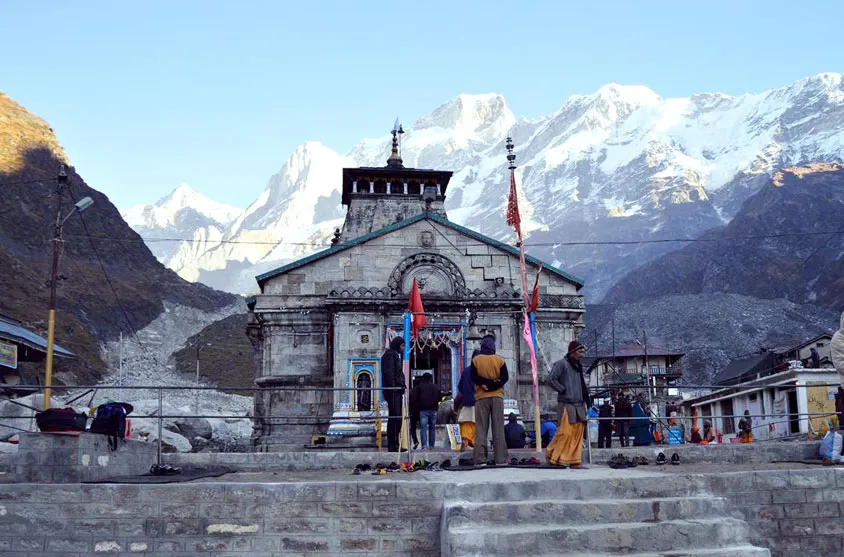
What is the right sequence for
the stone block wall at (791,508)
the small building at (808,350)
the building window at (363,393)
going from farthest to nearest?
the small building at (808,350)
the building window at (363,393)
the stone block wall at (791,508)

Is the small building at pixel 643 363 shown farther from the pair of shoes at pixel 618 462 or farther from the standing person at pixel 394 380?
the pair of shoes at pixel 618 462

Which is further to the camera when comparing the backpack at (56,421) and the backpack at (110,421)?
the backpack at (110,421)

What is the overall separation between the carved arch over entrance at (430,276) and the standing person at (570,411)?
1203cm

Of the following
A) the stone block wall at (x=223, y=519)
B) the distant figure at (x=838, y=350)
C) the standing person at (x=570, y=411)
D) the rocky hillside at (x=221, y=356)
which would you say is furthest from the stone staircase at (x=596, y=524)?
the rocky hillside at (x=221, y=356)

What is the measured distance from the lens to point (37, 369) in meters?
58.7

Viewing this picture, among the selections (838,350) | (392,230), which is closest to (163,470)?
(838,350)

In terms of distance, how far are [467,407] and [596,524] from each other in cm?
540

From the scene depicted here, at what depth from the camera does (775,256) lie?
13062cm

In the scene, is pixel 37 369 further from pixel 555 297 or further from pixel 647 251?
pixel 647 251

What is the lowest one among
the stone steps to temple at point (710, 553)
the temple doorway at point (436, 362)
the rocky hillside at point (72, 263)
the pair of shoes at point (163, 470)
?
the stone steps to temple at point (710, 553)

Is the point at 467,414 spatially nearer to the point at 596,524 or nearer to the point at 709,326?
the point at 596,524

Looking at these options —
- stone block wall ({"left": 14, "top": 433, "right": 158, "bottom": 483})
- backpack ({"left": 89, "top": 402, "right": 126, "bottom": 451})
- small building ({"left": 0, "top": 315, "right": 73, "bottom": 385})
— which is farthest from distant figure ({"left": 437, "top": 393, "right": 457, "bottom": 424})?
small building ({"left": 0, "top": 315, "right": 73, "bottom": 385})

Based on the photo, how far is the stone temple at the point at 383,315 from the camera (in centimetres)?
2505

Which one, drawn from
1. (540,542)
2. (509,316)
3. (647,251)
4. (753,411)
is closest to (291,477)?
(540,542)
